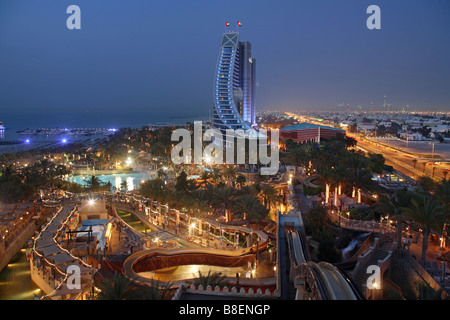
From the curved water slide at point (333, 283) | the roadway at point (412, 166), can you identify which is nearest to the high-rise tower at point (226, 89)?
the roadway at point (412, 166)

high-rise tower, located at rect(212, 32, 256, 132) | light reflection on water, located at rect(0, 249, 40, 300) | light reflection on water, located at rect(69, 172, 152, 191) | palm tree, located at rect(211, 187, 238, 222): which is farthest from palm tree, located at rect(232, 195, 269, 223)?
high-rise tower, located at rect(212, 32, 256, 132)

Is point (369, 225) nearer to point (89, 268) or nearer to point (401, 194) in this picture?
point (401, 194)

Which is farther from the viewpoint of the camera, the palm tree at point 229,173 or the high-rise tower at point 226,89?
the high-rise tower at point 226,89

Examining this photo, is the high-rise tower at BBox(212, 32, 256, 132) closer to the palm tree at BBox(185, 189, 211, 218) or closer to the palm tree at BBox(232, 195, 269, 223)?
the palm tree at BBox(185, 189, 211, 218)

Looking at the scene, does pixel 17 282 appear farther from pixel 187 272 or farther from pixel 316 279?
pixel 316 279

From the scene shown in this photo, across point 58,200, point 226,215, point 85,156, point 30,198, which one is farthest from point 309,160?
point 85,156

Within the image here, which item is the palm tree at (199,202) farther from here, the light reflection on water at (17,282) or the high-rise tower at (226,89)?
the high-rise tower at (226,89)

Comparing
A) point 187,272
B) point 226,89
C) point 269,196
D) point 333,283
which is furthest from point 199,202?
point 226,89
